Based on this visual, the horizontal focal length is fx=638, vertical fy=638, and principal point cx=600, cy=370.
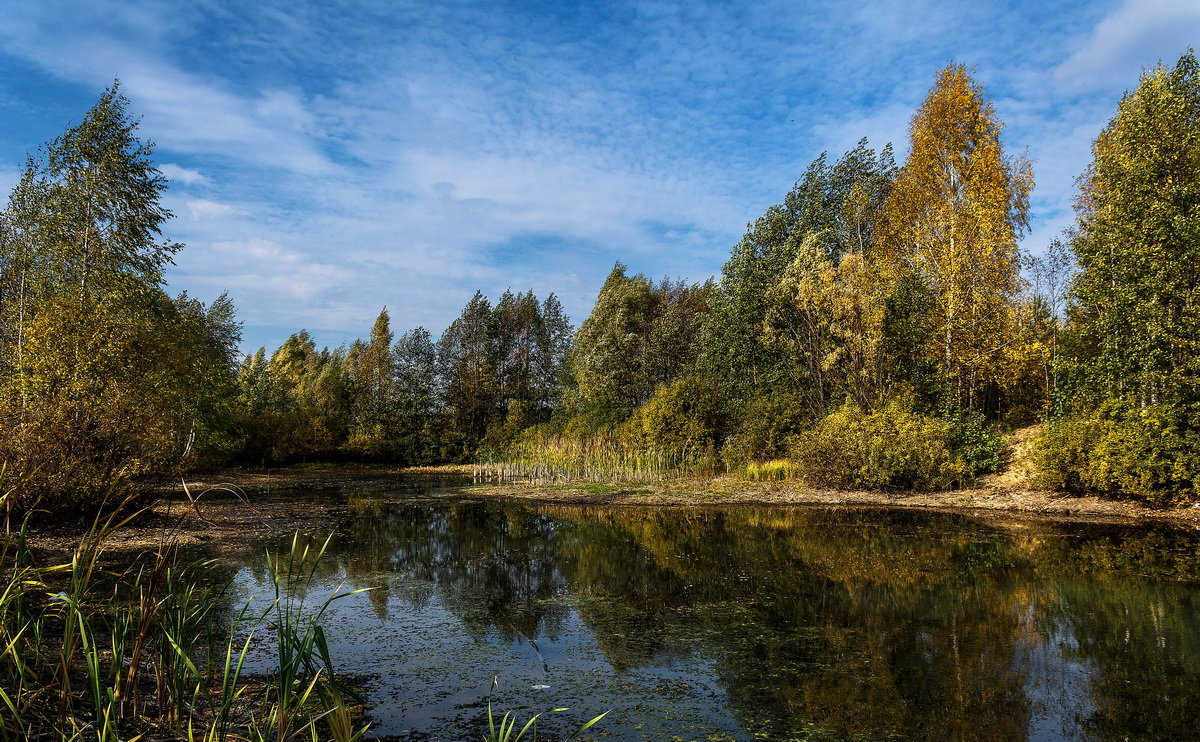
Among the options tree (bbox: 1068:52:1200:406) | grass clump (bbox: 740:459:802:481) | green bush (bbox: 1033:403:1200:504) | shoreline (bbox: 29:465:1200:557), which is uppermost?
tree (bbox: 1068:52:1200:406)

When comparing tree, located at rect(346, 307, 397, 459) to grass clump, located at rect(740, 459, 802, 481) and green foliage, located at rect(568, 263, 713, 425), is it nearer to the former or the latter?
green foliage, located at rect(568, 263, 713, 425)

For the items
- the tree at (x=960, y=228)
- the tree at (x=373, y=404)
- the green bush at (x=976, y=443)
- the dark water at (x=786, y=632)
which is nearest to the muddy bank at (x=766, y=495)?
the green bush at (x=976, y=443)

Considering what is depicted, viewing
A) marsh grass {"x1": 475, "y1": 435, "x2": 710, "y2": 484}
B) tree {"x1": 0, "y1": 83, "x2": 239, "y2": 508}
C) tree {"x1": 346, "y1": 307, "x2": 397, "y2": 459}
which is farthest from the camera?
tree {"x1": 346, "y1": 307, "x2": 397, "y2": 459}

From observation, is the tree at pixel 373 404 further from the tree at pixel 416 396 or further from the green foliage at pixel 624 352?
the green foliage at pixel 624 352

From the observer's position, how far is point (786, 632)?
21.4 ft

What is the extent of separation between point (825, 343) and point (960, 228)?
18.0 ft

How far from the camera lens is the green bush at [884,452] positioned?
58.1 feet

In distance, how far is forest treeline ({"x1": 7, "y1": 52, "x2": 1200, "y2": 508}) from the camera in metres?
12.8

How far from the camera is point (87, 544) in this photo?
3.36 metres

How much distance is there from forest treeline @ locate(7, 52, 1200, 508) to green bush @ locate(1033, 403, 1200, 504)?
55 mm

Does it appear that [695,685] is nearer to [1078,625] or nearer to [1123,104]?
[1078,625]

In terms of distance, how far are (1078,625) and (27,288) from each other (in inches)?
759

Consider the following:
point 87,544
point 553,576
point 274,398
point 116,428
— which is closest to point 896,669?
point 553,576

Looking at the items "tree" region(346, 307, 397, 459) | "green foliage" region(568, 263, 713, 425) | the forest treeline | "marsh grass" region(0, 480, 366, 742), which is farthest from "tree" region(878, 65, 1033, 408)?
"tree" region(346, 307, 397, 459)
